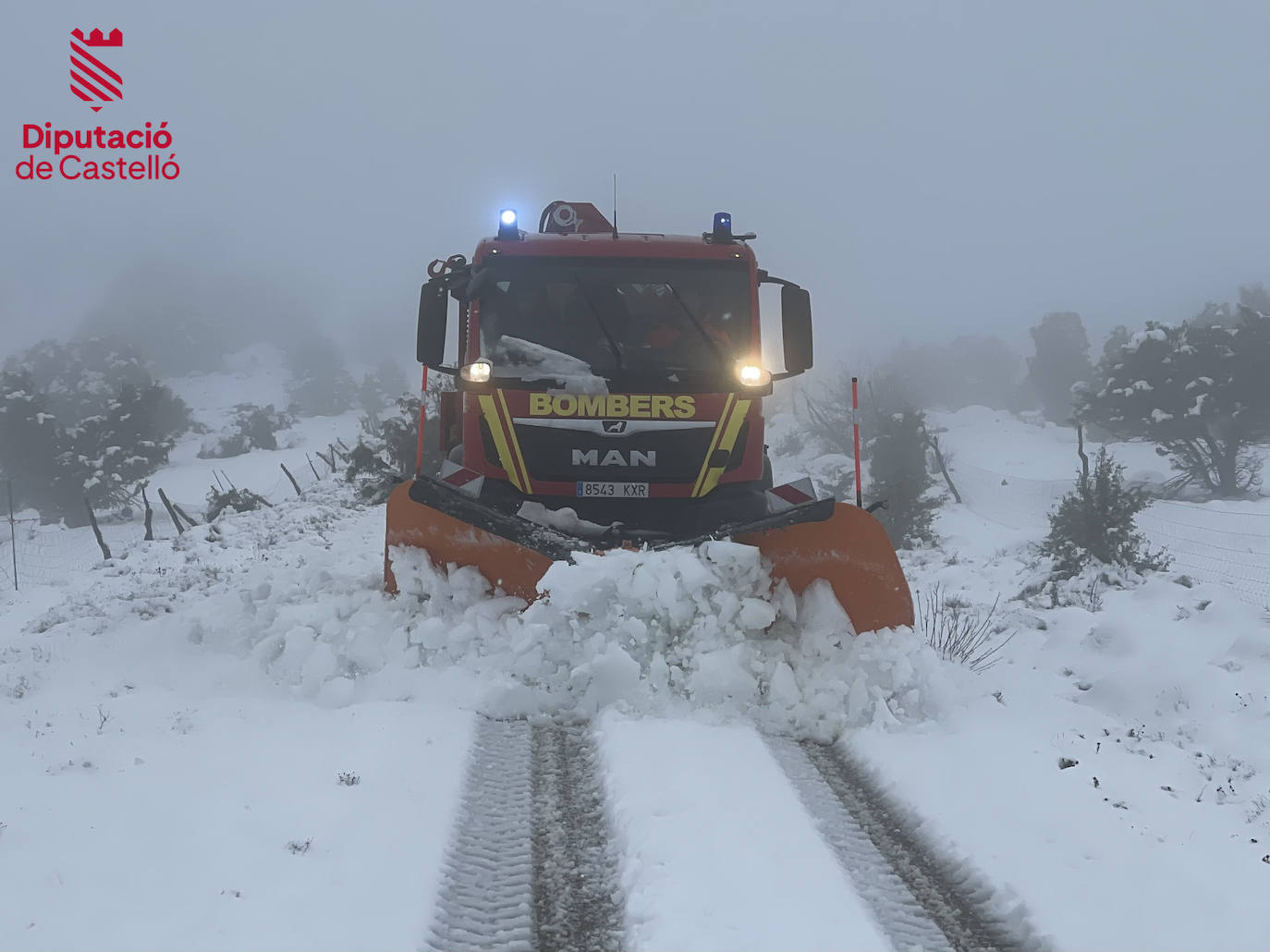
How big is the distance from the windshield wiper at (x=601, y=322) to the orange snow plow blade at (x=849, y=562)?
173cm

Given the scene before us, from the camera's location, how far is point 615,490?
5.54 m

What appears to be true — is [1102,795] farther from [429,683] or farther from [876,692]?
[429,683]

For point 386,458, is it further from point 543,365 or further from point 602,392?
point 602,392

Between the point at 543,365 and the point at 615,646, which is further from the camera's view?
the point at 543,365

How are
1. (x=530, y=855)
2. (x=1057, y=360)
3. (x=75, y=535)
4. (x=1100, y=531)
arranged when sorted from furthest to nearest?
1. (x=1057, y=360)
2. (x=75, y=535)
3. (x=1100, y=531)
4. (x=530, y=855)

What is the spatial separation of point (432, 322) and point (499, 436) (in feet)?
3.83

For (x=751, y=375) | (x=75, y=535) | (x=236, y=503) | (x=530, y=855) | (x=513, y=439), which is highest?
(x=751, y=375)

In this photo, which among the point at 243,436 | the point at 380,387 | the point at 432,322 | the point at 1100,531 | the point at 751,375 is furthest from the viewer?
the point at 380,387

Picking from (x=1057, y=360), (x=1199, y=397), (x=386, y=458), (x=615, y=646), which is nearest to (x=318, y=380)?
(x=1057, y=360)

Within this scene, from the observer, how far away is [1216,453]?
29688mm

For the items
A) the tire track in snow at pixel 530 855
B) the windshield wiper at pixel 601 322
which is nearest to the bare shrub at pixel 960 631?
the windshield wiper at pixel 601 322

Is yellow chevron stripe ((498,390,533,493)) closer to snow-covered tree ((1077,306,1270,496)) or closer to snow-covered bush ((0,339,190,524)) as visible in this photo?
snow-covered tree ((1077,306,1270,496))

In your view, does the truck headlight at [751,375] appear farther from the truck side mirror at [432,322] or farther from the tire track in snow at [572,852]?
the tire track in snow at [572,852]

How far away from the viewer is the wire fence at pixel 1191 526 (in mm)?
13508
